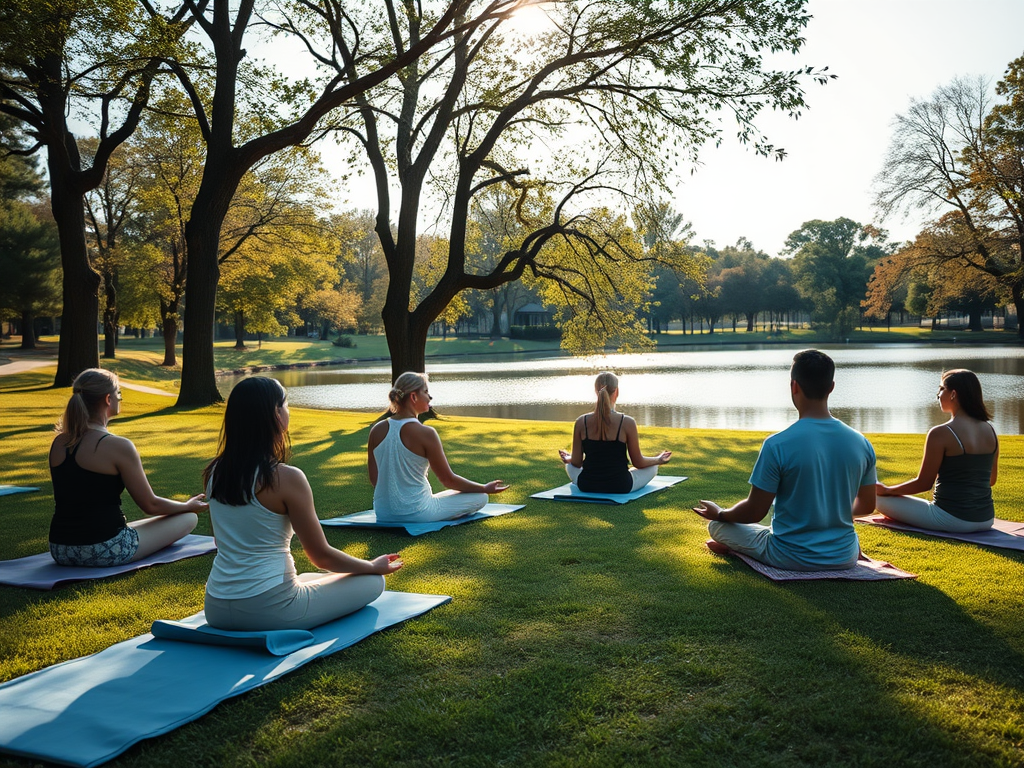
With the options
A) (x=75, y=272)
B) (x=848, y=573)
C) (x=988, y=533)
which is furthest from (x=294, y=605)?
(x=75, y=272)

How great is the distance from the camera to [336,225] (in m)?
31.4

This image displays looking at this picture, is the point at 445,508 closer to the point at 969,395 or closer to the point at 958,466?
the point at 958,466

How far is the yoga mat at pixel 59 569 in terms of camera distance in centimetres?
475

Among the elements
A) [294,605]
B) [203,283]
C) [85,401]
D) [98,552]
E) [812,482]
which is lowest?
[98,552]

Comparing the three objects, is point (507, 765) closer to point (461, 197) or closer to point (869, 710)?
point (869, 710)

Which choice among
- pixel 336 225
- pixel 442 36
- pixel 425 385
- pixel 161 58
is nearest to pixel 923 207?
pixel 336 225

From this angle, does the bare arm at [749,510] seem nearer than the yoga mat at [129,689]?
No

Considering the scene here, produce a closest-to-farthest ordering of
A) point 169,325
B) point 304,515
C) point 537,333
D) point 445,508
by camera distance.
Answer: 1. point 304,515
2. point 445,508
3. point 169,325
4. point 537,333

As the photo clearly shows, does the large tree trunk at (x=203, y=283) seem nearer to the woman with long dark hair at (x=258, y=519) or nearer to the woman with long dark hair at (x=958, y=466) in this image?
the woman with long dark hair at (x=258, y=519)

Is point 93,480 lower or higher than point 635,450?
higher

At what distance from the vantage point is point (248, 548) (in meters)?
3.56

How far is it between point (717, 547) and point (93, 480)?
4.05m

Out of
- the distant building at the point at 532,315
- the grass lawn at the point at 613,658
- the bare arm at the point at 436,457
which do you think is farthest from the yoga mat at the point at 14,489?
the distant building at the point at 532,315

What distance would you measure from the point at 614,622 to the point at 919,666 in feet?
4.51
